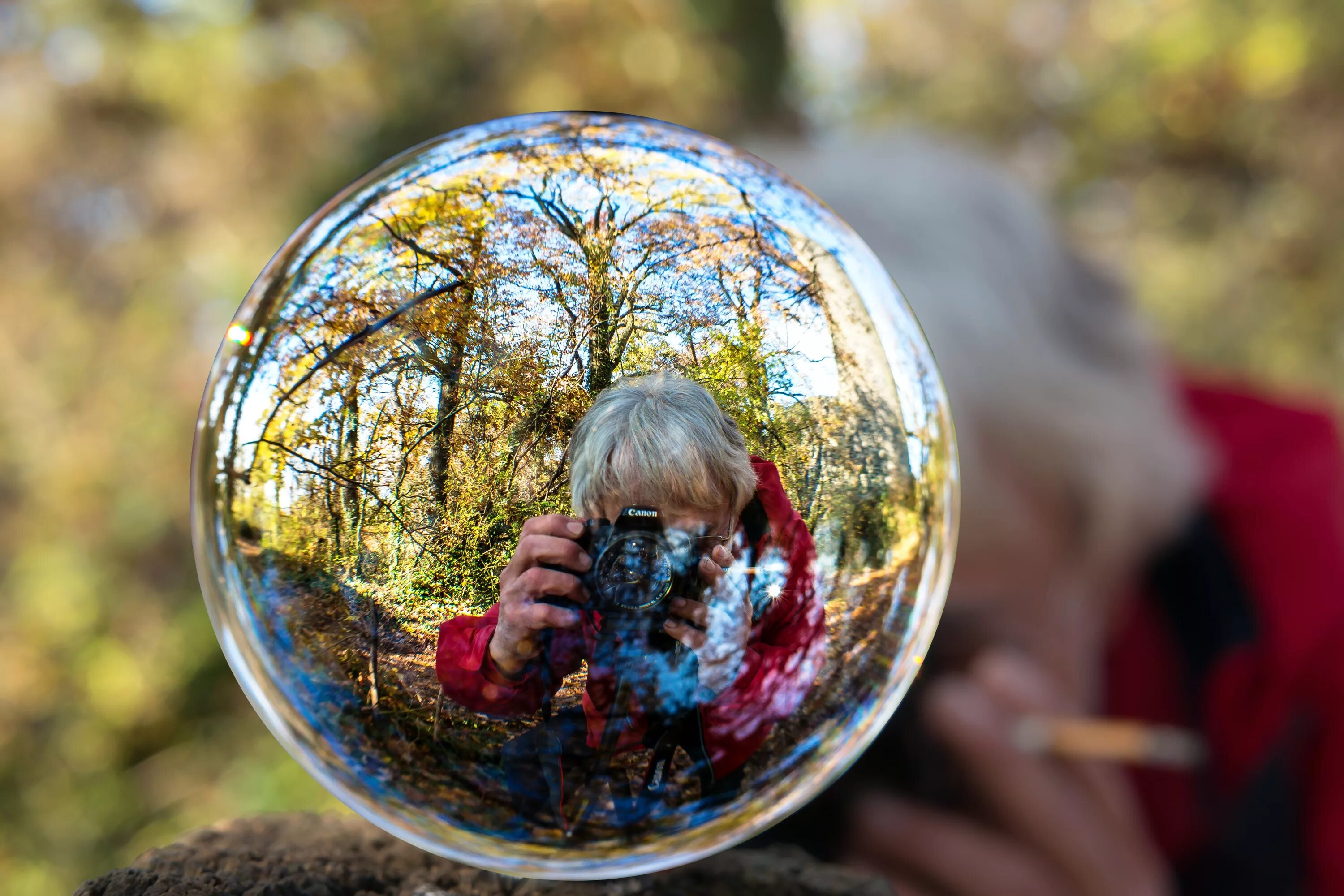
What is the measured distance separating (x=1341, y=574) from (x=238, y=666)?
3.02 meters

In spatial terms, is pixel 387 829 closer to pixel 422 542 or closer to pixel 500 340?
pixel 422 542

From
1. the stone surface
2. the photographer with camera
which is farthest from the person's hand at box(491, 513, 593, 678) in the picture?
the stone surface

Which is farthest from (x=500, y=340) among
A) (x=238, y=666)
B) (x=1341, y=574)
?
(x=1341, y=574)

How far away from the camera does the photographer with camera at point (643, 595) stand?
69 cm

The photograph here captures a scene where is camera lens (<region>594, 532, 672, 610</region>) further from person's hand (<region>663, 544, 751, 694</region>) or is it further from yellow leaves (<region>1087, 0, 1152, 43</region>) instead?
yellow leaves (<region>1087, 0, 1152, 43</region>)

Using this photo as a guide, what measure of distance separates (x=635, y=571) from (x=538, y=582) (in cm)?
8

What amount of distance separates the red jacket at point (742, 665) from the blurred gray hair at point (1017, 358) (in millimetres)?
1476

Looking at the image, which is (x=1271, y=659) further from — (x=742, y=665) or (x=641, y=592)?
(x=641, y=592)

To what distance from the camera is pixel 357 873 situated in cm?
89

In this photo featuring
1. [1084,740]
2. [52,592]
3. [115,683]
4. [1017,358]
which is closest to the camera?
[1084,740]

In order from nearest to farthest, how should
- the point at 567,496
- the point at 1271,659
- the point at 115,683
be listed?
the point at 567,496 < the point at 1271,659 < the point at 115,683

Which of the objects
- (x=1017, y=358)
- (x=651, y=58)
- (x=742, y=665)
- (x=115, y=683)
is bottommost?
(x=115, y=683)

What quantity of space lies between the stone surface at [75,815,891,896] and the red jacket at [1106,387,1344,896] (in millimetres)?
2211

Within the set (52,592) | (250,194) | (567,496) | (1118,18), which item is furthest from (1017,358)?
(52,592)
